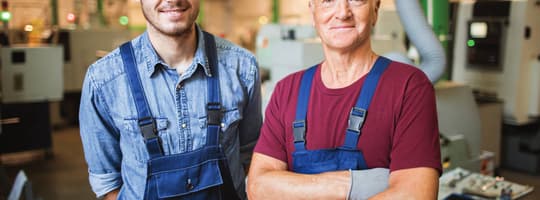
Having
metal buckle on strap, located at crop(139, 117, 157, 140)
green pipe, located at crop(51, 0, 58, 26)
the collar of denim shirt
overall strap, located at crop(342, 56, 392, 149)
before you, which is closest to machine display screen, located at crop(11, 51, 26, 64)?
green pipe, located at crop(51, 0, 58, 26)

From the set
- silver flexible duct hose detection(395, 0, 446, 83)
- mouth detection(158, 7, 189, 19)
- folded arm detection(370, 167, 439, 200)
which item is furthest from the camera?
silver flexible duct hose detection(395, 0, 446, 83)

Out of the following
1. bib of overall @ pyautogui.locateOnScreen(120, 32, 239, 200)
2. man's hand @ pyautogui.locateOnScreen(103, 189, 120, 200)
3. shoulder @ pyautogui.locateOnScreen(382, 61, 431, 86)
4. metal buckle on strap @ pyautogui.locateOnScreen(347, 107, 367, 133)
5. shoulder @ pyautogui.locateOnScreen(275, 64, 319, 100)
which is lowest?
man's hand @ pyautogui.locateOnScreen(103, 189, 120, 200)

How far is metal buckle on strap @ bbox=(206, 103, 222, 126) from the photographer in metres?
1.43

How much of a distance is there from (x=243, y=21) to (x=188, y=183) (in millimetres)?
9247

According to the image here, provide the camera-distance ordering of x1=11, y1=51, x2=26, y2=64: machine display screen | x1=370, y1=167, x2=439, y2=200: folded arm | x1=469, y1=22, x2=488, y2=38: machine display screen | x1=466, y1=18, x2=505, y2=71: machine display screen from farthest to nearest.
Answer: x1=11, y1=51, x2=26, y2=64: machine display screen < x1=469, y1=22, x2=488, y2=38: machine display screen < x1=466, y1=18, x2=505, y2=71: machine display screen < x1=370, y1=167, x2=439, y2=200: folded arm

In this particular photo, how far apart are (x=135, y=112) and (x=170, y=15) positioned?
28 centimetres

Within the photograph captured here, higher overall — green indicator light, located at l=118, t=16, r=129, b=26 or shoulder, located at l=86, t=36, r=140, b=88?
green indicator light, located at l=118, t=16, r=129, b=26

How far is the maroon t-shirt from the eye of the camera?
1071mm

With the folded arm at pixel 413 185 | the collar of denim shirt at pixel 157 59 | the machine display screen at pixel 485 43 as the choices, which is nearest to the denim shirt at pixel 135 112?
the collar of denim shirt at pixel 157 59

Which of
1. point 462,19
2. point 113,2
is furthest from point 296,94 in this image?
point 113,2

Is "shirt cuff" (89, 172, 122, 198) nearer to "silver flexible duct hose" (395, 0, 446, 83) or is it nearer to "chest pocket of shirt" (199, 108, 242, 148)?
"chest pocket of shirt" (199, 108, 242, 148)

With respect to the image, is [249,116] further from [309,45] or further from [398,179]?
[309,45]

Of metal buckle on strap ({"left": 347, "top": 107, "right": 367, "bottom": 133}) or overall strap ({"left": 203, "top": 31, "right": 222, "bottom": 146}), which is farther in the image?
overall strap ({"left": 203, "top": 31, "right": 222, "bottom": 146})

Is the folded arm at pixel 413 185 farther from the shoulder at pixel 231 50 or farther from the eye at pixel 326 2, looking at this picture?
the shoulder at pixel 231 50
